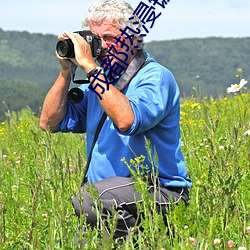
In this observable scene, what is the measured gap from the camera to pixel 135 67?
3.46 m

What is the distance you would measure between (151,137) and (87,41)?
57 centimetres

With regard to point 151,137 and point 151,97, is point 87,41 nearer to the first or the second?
point 151,97

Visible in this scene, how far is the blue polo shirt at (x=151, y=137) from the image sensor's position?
3291 mm

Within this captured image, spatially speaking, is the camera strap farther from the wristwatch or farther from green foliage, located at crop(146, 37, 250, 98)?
green foliage, located at crop(146, 37, 250, 98)

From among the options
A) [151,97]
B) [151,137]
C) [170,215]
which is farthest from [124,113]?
[170,215]

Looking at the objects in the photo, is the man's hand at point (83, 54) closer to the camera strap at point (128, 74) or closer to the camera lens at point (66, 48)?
the camera lens at point (66, 48)

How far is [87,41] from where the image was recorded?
3.33 meters

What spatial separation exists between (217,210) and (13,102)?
408ft

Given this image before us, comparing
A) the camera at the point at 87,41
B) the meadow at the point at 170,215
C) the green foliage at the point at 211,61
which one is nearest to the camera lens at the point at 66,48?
the camera at the point at 87,41

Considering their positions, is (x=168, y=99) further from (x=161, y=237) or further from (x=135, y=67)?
(x=161, y=237)

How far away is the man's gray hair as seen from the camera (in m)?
3.45

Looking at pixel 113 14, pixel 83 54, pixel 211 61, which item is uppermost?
pixel 113 14

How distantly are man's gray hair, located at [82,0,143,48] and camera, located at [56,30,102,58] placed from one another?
0.12 m

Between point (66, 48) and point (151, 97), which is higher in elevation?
point (66, 48)
